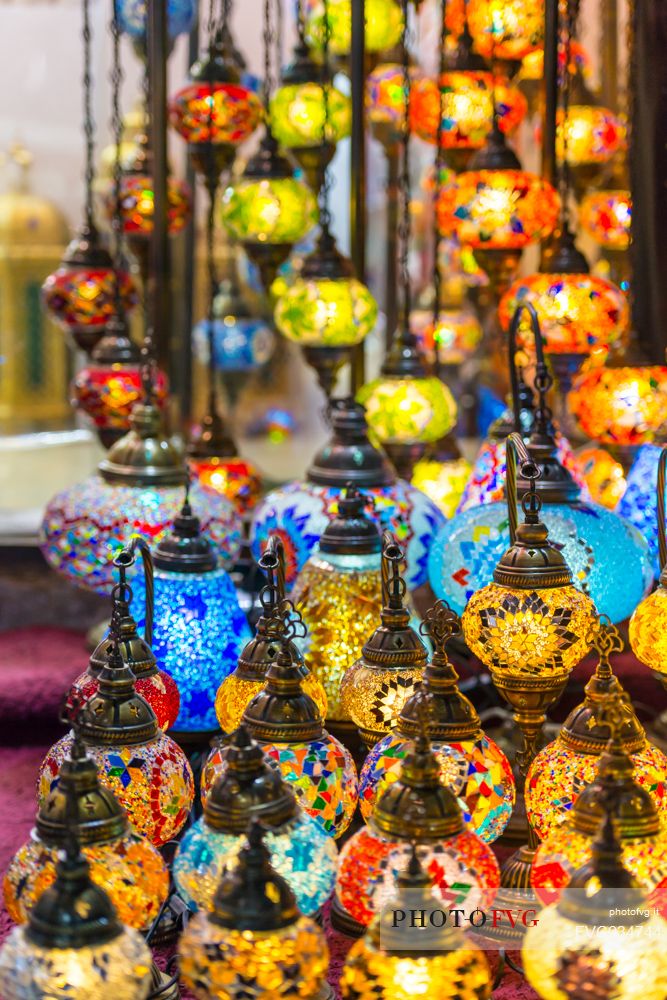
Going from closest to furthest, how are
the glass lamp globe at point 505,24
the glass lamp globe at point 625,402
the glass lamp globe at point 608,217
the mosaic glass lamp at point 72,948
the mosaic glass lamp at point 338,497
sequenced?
the mosaic glass lamp at point 72,948, the mosaic glass lamp at point 338,497, the glass lamp globe at point 625,402, the glass lamp globe at point 505,24, the glass lamp globe at point 608,217

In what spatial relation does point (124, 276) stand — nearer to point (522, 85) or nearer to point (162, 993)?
point (522, 85)

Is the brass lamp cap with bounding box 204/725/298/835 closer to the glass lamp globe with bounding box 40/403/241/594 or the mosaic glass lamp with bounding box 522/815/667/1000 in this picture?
the mosaic glass lamp with bounding box 522/815/667/1000

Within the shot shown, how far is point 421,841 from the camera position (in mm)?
1044

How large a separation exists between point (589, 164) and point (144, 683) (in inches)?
56.3

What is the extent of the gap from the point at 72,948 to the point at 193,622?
565mm

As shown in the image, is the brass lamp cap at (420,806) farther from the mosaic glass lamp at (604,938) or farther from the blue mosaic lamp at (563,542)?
the blue mosaic lamp at (563,542)

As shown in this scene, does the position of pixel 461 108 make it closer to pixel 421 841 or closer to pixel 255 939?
pixel 421 841

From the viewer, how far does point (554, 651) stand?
1.31m

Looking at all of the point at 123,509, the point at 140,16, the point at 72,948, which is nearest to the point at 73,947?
the point at 72,948

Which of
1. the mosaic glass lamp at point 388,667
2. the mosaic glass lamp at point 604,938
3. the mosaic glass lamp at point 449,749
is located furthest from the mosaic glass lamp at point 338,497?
the mosaic glass lamp at point 604,938

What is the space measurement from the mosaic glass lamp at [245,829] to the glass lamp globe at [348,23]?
157 cm

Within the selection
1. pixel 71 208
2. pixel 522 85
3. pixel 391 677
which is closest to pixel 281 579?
pixel 391 677

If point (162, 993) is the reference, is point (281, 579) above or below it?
above

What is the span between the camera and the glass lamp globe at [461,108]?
7.22 feet
